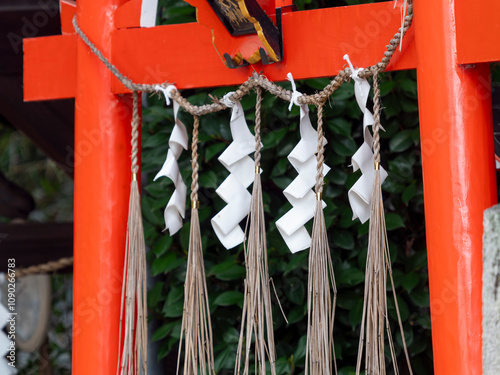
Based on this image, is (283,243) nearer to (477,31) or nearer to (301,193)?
(301,193)

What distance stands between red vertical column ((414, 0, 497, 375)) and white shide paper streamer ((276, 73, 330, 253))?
20 centimetres

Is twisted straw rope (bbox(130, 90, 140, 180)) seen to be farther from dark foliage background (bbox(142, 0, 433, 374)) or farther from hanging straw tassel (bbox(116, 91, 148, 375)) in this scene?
dark foliage background (bbox(142, 0, 433, 374))

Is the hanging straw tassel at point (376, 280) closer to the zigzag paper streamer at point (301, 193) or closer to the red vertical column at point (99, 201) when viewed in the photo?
the zigzag paper streamer at point (301, 193)

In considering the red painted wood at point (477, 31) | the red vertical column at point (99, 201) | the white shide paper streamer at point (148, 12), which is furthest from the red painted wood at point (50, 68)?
the red painted wood at point (477, 31)

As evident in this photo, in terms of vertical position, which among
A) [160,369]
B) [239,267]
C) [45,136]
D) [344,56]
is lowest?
[160,369]

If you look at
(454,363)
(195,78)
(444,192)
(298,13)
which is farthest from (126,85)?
(454,363)

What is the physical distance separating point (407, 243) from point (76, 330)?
847 mm

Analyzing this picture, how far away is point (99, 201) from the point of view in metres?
1.10

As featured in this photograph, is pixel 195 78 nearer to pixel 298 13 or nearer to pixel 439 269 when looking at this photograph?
pixel 298 13

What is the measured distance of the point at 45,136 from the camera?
1.62 m

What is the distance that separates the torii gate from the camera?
0.79m

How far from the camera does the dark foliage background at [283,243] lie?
1.38 metres

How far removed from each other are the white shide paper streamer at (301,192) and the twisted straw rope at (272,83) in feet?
0.10

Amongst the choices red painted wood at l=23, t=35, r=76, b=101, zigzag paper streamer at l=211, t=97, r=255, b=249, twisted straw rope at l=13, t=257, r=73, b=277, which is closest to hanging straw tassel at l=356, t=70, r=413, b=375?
zigzag paper streamer at l=211, t=97, r=255, b=249
